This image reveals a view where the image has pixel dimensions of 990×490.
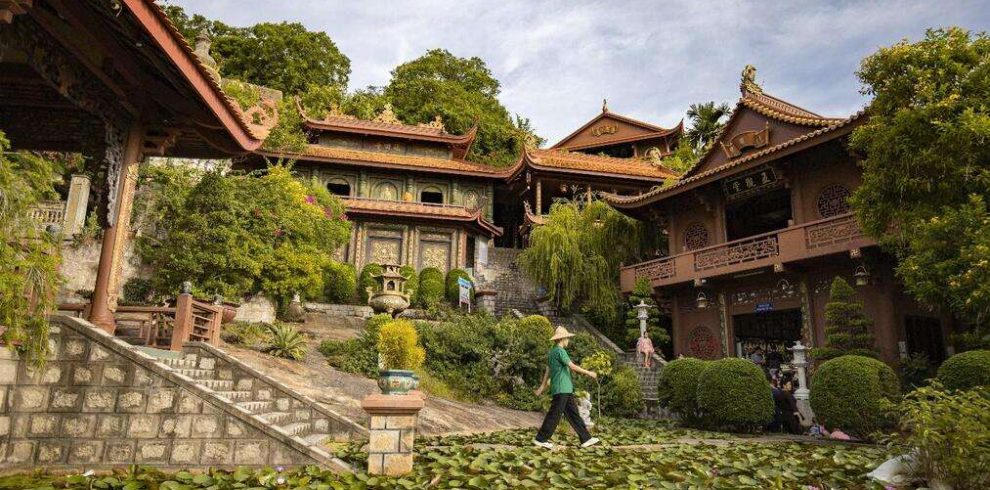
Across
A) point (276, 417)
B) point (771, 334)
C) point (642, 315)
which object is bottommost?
point (276, 417)

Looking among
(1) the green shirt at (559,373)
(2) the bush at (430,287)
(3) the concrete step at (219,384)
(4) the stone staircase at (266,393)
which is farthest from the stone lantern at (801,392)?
(2) the bush at (430,287)

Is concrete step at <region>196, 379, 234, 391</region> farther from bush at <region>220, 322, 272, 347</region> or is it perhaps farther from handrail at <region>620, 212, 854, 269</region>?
handrail at <region>620, 212, 854, 269</region>

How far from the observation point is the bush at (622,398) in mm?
13906

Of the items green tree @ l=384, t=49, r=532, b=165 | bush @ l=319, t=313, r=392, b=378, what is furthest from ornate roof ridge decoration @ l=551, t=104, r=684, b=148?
bush @ l=319, t=313, r=392, b=378

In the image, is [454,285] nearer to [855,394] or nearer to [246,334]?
[246,334]

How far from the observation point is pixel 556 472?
Result: 5520 mm

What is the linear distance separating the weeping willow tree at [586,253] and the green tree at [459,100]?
49.2 ft

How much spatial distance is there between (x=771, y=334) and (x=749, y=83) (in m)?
7.73

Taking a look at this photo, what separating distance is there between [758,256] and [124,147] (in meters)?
13.8

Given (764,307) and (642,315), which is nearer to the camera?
(764,307)

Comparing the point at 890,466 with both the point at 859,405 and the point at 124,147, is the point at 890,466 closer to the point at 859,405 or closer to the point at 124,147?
the point at 859,405

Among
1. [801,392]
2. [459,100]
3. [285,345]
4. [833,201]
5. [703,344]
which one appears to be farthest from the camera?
[459,100]

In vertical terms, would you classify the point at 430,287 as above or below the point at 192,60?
below

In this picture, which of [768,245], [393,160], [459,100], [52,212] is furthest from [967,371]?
[459,100]
